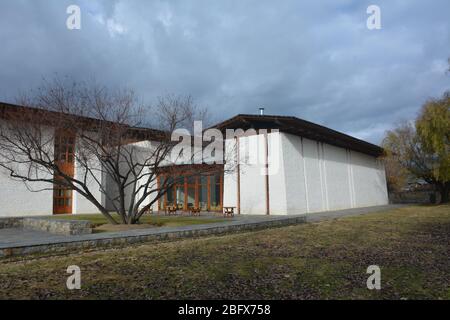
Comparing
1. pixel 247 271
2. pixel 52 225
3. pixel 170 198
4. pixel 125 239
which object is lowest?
pixel 247 271

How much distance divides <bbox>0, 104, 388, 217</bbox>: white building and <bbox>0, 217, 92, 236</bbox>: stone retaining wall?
3.72 metres

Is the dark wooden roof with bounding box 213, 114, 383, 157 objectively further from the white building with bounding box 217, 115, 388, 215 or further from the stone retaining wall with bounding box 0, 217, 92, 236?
the stone retaining wall with bounding box 0, 217, 92, 236

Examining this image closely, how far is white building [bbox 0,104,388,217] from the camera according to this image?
18.8 meters

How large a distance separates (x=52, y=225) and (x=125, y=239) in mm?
3819

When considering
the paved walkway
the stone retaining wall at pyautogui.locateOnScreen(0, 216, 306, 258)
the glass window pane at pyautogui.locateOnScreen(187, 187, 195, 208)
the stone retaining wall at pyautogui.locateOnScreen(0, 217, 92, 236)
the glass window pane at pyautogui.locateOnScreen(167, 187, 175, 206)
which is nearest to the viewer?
the stone retaining wall at pyautogui.locateOnScreen(0, 216, 306, 258)

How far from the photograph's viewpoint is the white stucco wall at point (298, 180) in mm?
18656

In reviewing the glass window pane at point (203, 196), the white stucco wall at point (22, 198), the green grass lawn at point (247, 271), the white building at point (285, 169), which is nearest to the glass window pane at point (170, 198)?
the glass window pane at point (203, 196)

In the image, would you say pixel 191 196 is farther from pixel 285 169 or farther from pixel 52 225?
pixel 52 225

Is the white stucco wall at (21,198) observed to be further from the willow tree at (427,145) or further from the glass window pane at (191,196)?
the willow tree at (427,145)

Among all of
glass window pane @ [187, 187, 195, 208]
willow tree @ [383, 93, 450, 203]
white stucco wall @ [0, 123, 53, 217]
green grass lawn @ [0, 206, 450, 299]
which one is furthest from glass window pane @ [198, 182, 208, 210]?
willow tree @ [383, 93, 450, 203]

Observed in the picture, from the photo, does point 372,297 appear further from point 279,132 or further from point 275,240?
point 279,132

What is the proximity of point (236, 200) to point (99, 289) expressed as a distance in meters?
15.2

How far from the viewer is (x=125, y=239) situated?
31.1ft

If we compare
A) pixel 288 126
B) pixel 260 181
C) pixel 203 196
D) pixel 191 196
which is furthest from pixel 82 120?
pixel 191 196
